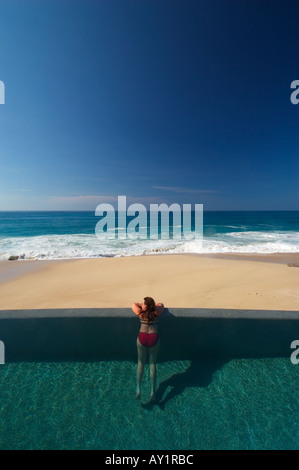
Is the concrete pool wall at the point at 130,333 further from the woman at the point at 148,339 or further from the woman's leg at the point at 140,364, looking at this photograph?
the woman's leg at the point at 140,364

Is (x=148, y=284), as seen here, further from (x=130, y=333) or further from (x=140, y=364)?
(x=140, y=364)

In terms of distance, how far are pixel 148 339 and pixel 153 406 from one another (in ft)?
2.87

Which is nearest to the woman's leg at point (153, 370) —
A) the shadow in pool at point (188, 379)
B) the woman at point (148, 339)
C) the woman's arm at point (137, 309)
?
the woman at point (148, 339)

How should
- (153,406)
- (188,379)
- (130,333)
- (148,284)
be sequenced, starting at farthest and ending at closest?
(148,284)
(130,333)
(188,379)
(153,406)

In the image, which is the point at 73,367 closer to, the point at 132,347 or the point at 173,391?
the point at 132,347

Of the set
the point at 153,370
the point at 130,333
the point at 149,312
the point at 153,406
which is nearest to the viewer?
the point at 153,406

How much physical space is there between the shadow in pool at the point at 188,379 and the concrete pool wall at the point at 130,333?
0.13m

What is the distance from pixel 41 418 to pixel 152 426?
1486 millimetres

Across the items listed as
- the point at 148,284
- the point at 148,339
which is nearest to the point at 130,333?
the point at 148,339

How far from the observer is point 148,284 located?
7492 millimetres

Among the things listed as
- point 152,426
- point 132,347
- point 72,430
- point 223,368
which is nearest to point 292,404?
point 223,368

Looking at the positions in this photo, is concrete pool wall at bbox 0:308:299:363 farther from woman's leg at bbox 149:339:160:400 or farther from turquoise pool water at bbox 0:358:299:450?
woman's leg at bbox 149:339:160:400

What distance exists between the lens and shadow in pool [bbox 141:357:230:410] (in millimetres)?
2893
